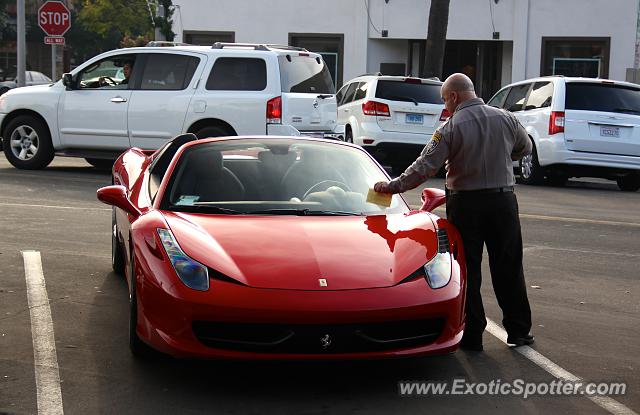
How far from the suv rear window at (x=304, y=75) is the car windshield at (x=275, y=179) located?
8761 mm

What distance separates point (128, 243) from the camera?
22.6 ft

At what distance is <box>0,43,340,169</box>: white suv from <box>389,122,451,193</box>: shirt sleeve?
8.98 meters

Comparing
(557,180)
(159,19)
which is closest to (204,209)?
(557,180)

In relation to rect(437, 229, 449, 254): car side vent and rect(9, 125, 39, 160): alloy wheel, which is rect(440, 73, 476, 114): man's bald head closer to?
rect(437, 229, 449, 254): car side vent

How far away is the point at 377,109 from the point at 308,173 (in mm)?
12126

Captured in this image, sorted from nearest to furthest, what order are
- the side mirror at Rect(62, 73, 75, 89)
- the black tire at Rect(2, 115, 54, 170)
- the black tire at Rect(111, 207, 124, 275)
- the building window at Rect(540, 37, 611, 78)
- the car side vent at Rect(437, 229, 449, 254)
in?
the car side vent at Rect(437, 229, 449, 254)
the black tire at Rect(111, 207, 124, 275)
the side mirror at Rect(62, 73, 75, 89)
the black tire at Rect(2, 115, 54, 170)
the building window at Rect(540, 37, 611, 78)

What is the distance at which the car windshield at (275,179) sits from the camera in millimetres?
6789

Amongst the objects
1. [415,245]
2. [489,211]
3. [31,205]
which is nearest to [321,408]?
[415,245]

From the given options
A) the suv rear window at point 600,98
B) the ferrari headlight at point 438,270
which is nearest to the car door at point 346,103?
the suv rear window at point 600,98

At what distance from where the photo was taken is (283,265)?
229 inches

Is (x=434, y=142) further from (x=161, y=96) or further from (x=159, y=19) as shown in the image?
(x=159, y=19)

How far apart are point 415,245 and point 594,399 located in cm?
125

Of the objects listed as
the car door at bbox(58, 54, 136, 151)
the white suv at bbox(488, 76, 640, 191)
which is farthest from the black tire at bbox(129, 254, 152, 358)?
the white suv at bbox(488, 76, 640, 191)

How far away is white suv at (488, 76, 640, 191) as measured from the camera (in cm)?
1762
